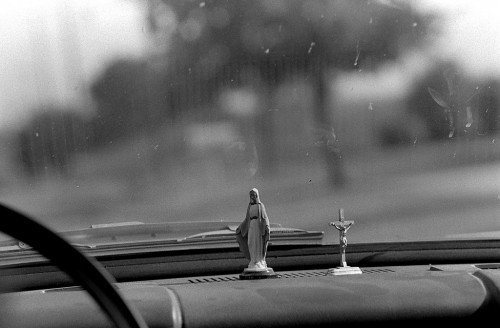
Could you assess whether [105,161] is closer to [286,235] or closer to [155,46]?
[155,46]

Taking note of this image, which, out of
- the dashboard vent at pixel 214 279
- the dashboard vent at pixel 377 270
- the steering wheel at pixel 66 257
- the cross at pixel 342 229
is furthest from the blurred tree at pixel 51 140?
the steering wheel at pixel 66 257

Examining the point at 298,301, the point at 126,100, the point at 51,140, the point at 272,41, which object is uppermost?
the point at 272,41

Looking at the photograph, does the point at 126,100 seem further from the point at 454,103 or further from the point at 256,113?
the point at 454,103

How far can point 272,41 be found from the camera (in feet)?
8.27

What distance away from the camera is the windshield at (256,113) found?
2412 millimetres

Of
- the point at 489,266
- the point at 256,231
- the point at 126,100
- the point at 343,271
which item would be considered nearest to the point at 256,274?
the point at 256,231

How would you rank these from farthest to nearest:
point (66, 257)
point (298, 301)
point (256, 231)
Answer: point (256, 231) → point (298, 301) → point (66, 257)

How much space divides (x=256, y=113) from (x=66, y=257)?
1579 mm

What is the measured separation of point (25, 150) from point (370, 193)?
1.08 meters

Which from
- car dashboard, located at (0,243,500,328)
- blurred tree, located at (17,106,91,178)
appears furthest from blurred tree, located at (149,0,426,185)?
car dashboard, located at (0,243,500,328)

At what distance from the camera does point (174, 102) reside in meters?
2.52

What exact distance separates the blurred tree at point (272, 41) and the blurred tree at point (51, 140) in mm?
296

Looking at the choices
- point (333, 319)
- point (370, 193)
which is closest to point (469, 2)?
point (370, 193)

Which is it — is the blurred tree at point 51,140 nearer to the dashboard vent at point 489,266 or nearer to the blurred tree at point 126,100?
the blurred tree at point 126,100
